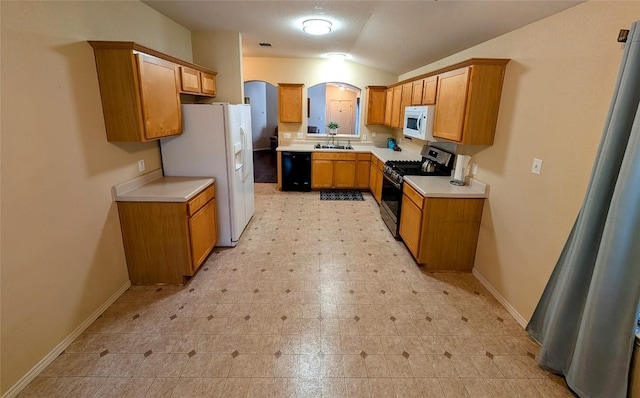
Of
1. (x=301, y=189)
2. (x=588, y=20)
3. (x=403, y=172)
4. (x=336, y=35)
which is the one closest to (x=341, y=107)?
(x=301, y=189)

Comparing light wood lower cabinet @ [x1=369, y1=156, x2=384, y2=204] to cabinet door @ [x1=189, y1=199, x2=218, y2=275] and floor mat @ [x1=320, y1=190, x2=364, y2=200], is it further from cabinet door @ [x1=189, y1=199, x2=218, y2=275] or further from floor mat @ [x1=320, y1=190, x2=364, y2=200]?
cabinet door @ [x1=189, y1=199, x2=218, y2=275]

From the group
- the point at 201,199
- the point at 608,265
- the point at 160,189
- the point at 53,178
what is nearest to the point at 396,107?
the point at 201,199

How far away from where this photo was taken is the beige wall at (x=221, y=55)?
4.06 m

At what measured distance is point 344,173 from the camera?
596cm

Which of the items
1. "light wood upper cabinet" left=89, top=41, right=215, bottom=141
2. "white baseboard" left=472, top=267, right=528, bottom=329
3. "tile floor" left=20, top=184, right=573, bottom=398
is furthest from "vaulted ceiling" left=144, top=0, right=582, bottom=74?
"tile floor" left=20, top=184, right=573, bottom=398

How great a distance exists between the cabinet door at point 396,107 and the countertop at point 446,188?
1830mm

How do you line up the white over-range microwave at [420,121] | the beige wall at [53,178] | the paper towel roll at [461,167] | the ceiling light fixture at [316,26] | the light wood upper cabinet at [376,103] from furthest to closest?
the light wood upper cabinet at [376,103] → the white over-range microwave at [420,121] → the ceiling light fixture at [316,26] → the paper towel roll at [461,167] → the beige wall at [53,178]

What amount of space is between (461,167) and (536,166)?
974 mm

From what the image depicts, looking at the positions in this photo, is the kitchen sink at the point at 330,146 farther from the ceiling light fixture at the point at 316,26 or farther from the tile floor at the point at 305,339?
the tile floor at the point at 305,339

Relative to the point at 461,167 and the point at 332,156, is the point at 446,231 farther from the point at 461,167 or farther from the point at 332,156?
the point at 332,156

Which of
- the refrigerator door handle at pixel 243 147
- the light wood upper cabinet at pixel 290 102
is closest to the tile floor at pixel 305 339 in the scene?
the refrigerator door handle at pixel 243 147

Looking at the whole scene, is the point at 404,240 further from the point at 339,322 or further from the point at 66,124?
the point at 66,124

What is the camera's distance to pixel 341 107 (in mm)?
10906

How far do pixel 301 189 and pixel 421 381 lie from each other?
179 inches
